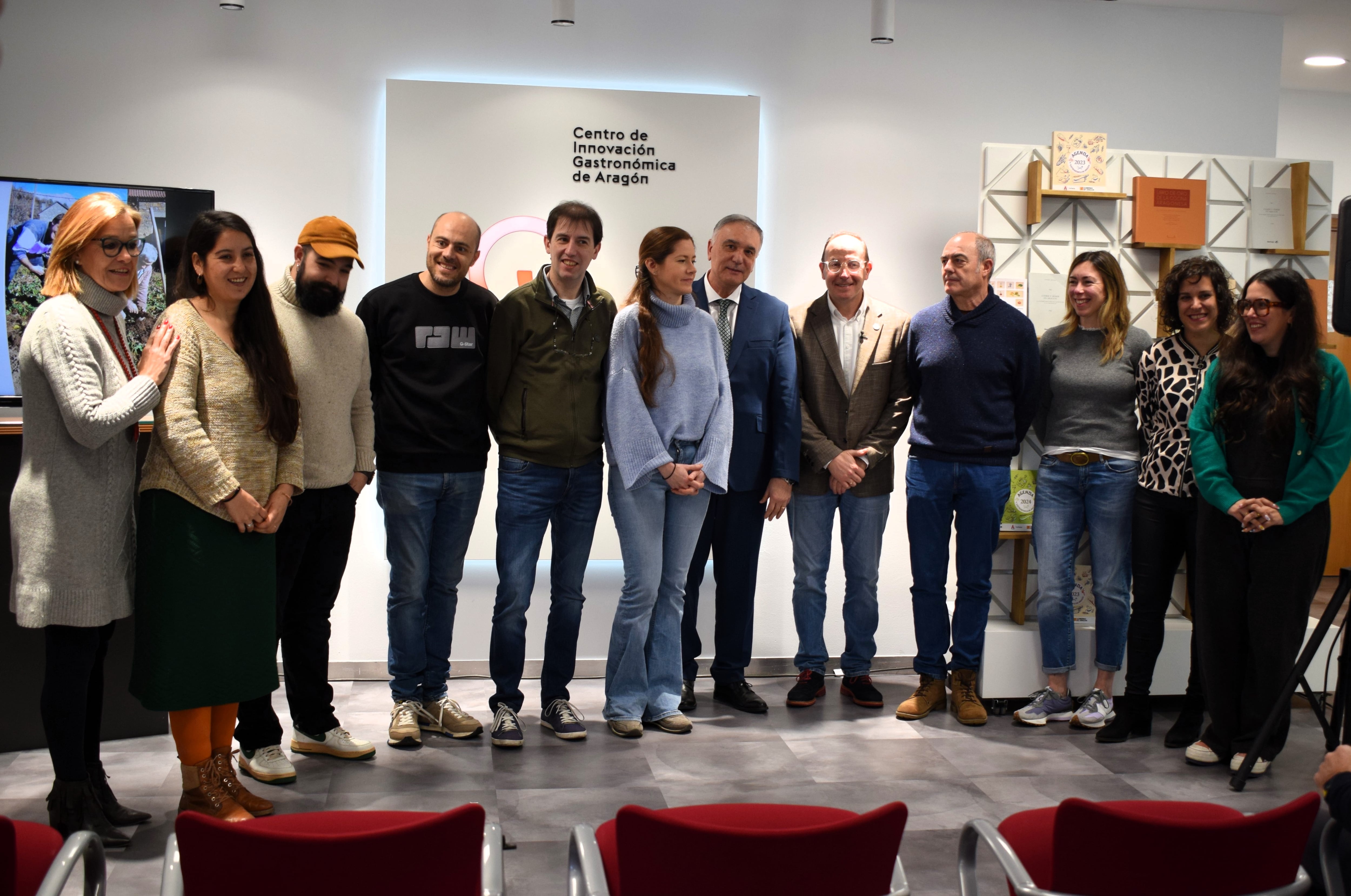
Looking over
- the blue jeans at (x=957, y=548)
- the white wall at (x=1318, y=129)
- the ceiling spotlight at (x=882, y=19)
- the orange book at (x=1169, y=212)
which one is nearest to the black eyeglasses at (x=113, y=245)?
the blue jeans at (x=957, y=548)

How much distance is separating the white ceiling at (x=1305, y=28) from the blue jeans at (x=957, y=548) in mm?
2696

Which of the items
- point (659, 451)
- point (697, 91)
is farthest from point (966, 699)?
point (697, 91)

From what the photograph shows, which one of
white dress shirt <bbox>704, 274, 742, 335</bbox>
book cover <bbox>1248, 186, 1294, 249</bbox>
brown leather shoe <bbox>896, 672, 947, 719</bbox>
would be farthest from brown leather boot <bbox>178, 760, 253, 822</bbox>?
book cover <bbox>1248, 186, 1294, 249</bbox>

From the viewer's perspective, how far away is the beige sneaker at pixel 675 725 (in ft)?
13.4

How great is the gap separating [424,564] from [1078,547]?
2.60 meters

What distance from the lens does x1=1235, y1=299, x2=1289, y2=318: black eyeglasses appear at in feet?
11.9

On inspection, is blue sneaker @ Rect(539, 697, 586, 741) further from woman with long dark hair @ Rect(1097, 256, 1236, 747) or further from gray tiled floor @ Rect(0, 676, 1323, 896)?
woman with long dark hair @ Rect(1097, 256, 1236, 747)

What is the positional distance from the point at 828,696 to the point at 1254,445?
77.0 inches

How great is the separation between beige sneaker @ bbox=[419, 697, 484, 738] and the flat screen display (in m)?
1.95

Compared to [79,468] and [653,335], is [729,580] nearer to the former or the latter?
[653,335]

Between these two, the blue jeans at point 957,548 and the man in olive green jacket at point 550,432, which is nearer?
the man in olive green jacket at point 550,432

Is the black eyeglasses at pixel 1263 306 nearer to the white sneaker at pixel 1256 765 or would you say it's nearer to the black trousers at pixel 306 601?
the white sneaker at pixel 1256 765

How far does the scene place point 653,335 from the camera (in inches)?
150

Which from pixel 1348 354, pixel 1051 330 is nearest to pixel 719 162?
pixel 1051 330
